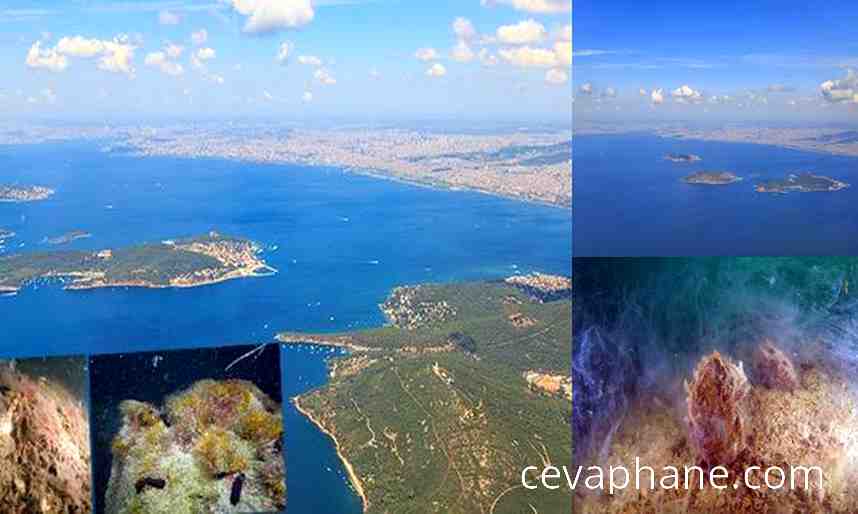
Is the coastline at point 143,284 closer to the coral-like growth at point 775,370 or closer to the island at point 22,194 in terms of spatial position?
the island at point 22,194

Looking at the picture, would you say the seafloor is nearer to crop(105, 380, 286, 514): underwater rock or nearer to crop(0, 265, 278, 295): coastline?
crop(105, 380, 286, 514): underwater rock

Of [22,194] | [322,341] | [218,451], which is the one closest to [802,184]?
[322,341]

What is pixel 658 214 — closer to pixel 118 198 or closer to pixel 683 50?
pixel 683 50

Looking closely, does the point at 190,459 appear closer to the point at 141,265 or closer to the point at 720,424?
the point at 141,265

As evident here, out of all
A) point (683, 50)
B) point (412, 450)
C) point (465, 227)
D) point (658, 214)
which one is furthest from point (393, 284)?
point (683, 50)

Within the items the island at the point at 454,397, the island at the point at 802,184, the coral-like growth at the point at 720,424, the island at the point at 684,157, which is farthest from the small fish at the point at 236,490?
the island at the point at 802,184

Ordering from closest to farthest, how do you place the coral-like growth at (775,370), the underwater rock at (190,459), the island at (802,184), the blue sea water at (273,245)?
the underwater rock at (190,459) < the blue sea water at (273,245) < the coral-like growth at (775,370) < the island at (802,184)
